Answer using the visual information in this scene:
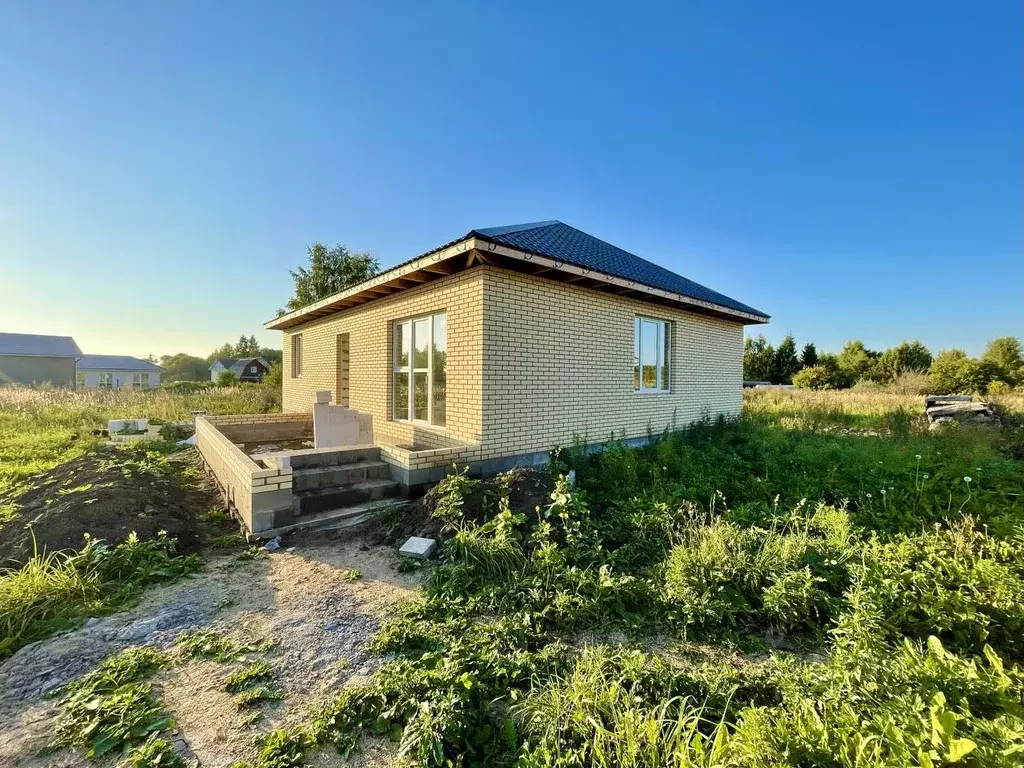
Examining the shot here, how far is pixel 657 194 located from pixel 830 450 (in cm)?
736

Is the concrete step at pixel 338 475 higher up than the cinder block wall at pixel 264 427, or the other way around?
the cinder block wall at pixel 264 427

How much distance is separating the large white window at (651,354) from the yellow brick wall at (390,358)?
12.9 ft

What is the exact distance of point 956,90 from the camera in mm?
7770

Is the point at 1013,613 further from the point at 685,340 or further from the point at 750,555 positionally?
the point at 685,340

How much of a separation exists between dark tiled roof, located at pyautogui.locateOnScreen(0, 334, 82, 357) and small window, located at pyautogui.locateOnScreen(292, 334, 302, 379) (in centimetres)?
3862

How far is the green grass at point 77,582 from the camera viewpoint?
3084 mm

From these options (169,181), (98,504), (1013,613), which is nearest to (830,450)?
(1013,613)

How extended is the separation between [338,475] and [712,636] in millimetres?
4836

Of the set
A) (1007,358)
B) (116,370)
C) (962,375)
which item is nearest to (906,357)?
(1007,358)

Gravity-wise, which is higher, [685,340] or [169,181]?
[169,181]

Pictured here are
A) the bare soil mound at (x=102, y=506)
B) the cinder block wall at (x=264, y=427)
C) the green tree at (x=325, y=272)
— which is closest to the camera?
the bare soil mound at (x=102, y=506)

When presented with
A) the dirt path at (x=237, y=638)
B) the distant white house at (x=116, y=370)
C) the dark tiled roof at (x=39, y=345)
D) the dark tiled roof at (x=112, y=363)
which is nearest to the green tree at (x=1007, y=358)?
the dirt path at (x=237, y=638)

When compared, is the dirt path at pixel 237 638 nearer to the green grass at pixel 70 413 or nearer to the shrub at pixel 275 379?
the green grass at pixel 70 413

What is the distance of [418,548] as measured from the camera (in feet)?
14.3
